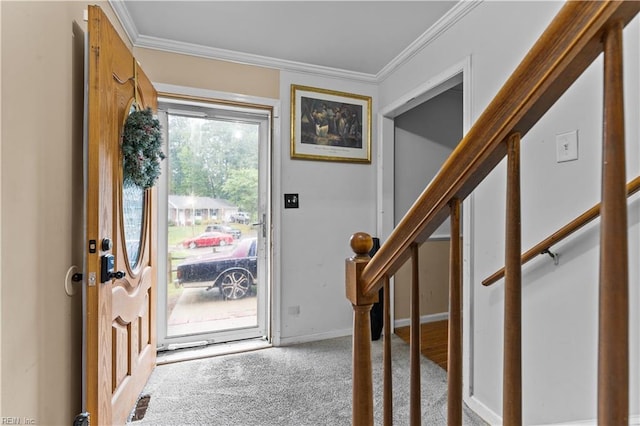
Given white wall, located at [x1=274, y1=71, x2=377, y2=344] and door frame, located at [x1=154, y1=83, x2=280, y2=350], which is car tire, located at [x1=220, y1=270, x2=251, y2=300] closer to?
door frame, located at [x1=154, y1=83, x2=280, y2=350]

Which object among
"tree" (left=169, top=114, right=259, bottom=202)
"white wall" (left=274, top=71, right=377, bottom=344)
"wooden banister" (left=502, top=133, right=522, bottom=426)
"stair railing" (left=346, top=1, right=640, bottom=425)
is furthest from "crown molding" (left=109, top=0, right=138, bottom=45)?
"wooden banister" (left=502, top=133, right=522, bottom=426)

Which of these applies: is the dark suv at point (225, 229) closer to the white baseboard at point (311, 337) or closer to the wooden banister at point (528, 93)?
the white baseboard at point (311, 337)

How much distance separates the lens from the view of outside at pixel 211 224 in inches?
101

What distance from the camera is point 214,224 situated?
2656 millimetres

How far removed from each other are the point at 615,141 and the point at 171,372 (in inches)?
102

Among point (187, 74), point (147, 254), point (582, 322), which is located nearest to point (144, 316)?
point (147, 254)

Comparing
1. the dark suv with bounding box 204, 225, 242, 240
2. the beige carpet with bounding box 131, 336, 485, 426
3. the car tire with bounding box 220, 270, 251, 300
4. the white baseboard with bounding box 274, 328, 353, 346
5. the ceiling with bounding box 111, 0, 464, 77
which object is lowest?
the beige carpet with bounding box 131, 336, 485, 426

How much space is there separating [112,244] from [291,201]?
55.5 inches

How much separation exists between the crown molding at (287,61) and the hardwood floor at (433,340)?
2129 mm

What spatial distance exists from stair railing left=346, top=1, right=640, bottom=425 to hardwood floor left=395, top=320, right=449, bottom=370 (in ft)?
6.17

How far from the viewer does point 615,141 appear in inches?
14.6

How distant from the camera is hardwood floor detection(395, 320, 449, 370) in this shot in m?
2.45

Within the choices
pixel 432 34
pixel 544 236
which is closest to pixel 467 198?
pixel 544 236

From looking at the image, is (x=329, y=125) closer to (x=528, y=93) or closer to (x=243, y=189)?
(x=243, y=189)
